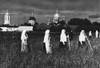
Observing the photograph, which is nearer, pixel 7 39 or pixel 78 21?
pixel 7 39

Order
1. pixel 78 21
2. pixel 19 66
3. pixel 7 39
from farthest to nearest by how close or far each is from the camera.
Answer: pixel 78 21, pixel 7 39, pixel 19 66

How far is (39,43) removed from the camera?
1684 centimetres

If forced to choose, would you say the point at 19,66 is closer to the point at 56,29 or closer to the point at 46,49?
the point at 46,49

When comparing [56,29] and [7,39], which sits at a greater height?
[7,39]

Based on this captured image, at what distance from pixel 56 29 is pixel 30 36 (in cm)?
3740

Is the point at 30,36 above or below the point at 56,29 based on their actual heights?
above

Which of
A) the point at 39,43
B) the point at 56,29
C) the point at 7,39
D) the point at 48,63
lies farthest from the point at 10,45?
the point at 56,29

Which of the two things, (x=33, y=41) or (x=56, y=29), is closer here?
(x=33, y=41)

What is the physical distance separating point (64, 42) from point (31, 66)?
9165 mm

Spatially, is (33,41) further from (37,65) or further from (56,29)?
(56,29)

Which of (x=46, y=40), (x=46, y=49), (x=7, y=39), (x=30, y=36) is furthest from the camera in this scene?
(x=30, y=36)

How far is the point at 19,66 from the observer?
7.45m

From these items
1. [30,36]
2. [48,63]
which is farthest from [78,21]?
[48,63]

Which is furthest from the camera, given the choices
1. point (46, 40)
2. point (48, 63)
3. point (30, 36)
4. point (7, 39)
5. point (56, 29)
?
Answer: point (56, 29)
